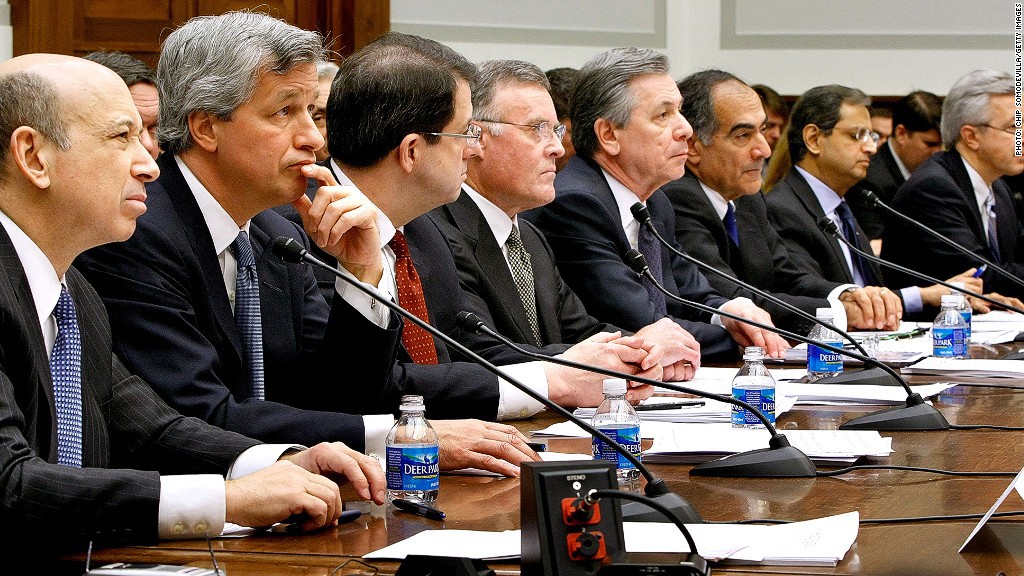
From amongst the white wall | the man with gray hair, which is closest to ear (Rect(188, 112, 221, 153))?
the man with gray hair

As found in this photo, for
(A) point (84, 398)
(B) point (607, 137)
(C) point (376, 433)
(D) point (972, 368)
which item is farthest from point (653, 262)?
(A) point (84, 398)

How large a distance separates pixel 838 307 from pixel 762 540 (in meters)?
2.74

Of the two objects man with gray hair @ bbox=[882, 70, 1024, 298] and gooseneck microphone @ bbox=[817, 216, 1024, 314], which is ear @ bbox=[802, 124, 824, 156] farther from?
gooseneck microphone @ bbox=[817, 216, 1024, 314]

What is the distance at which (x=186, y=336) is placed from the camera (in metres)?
2.19

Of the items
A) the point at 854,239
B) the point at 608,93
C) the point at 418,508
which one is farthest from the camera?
the point at 854,239

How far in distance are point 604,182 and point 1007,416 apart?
164 centimetres

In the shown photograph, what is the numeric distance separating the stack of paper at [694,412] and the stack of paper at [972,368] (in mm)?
740

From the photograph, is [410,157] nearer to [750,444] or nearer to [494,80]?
[494,80]

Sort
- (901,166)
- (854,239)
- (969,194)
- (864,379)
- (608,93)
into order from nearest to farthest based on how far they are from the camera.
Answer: (864,379) < (608,93) < (854,239) < (969,194) < (901,166)

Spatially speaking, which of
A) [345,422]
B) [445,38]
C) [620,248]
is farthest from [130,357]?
[445,38]

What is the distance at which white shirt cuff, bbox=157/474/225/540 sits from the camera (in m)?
1.62

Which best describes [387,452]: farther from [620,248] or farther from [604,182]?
[604,182]

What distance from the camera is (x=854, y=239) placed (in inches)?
205

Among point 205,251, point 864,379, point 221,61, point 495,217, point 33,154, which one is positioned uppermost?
point 221,61
